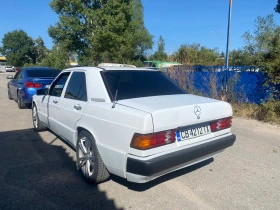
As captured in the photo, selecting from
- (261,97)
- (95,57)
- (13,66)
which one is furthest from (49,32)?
(13,66)

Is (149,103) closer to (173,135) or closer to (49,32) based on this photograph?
(173,135)

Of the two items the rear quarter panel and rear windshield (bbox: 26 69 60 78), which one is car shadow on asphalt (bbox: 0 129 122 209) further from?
rear windshield (bbox: 26 69 60 78)

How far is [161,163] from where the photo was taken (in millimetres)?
2809

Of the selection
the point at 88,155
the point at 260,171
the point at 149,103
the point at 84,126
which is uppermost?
the point at 149,103

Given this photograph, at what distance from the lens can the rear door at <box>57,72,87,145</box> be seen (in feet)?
12.4

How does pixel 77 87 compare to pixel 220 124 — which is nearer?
pixel 220 124

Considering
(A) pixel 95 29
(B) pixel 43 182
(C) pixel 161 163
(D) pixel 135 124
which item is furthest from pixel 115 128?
(A) pixel 95 29

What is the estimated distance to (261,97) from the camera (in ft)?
28.7

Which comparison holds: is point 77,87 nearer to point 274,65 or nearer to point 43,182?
point 43,182

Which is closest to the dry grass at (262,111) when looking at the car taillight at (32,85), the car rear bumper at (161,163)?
the car rear bumper at (161,163)

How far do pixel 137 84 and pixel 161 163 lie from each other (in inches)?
54.9

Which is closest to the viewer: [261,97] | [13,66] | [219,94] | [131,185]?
[131,185]

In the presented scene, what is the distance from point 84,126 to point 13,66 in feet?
243

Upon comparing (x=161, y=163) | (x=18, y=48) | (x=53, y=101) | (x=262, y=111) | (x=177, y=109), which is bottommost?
(x=262, y=111)
